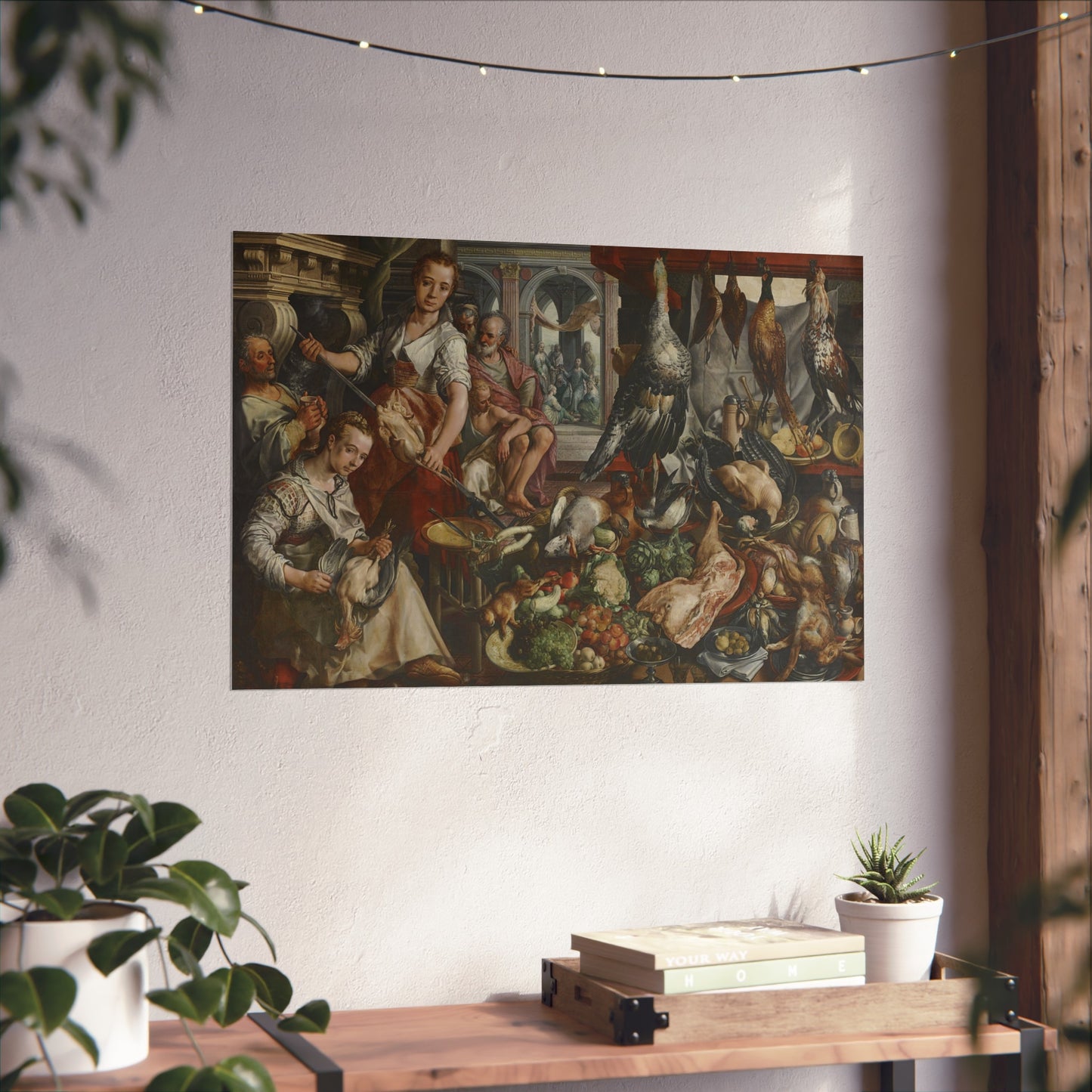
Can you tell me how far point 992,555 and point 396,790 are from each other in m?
1.22

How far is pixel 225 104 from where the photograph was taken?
2184 mm

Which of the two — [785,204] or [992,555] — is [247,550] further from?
[992,555]

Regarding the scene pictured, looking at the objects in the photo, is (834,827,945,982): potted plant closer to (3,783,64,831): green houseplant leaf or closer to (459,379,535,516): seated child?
(459,379,535,516): seated child

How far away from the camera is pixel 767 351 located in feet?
7.76

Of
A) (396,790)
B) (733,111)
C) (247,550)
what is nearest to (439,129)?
(733,111)

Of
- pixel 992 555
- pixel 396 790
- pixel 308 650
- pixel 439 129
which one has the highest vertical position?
pixel 439 129

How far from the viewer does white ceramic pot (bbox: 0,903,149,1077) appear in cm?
168

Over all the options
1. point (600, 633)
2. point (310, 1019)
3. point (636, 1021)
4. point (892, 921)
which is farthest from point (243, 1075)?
point (892, 921)

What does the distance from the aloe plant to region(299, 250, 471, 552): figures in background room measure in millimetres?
980

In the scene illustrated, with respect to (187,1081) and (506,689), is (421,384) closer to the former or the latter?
(506,689)

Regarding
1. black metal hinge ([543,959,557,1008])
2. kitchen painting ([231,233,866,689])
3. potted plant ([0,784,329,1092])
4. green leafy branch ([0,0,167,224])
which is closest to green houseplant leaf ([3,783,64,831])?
potted plant ([0,784,329,1092])

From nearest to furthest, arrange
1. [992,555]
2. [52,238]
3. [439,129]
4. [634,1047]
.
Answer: [634,1047], [52,238], [439,129], [992,555]

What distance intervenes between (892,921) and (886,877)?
98 mm

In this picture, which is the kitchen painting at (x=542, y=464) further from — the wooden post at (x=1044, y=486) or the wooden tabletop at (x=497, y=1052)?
the wooden tabletop at (x=497, y=1052)
